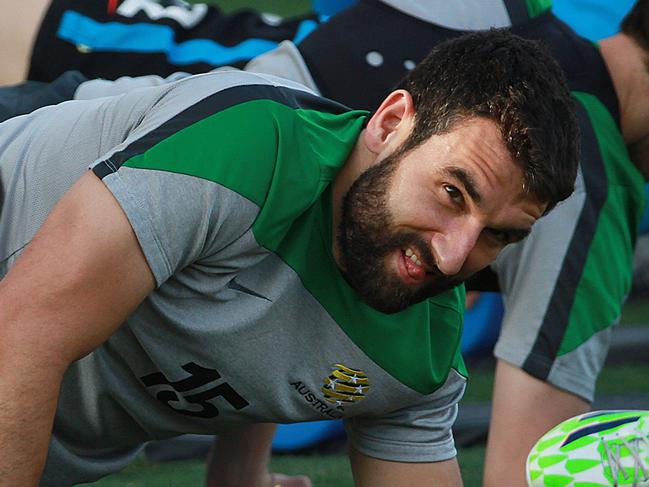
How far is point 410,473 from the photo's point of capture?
2.09m

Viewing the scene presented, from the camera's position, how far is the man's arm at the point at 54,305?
1.54m

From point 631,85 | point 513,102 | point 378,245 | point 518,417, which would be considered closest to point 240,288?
point 378,245

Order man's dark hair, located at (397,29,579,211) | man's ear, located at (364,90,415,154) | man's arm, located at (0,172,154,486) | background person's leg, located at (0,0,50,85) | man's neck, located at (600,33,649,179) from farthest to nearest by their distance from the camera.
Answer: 1. background person's leg, located at (0,0,50,85)
2. man's neck, located at (600,33,649,179)
3. man's ear, located at (364,90,415,154)
4. man's dark hair, located at (397,29,579,211)
5. man's arm, located at (0,172,154,486)

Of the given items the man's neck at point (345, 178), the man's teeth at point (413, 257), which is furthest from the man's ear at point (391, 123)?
the man's teeth at point (413, 257)

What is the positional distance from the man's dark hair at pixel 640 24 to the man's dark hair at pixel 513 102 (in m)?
0.77

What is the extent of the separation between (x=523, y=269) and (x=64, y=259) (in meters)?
1.11

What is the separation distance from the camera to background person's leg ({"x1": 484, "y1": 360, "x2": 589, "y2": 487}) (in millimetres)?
2332

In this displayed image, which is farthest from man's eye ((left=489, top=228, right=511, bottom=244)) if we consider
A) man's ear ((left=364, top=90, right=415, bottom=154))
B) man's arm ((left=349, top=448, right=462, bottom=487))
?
man's arm ((left=349, top=448, right=462, bottom=487))

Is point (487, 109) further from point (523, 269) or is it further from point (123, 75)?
point (123, 75)

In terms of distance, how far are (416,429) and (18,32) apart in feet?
4.48

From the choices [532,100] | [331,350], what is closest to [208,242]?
[331,350]

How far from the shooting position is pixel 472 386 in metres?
3.61

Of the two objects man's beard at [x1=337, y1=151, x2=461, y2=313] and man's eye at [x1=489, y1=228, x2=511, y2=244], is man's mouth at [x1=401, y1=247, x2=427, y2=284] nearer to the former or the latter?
man's beard at [x1=337, y1=151, x2=461, y2=313]

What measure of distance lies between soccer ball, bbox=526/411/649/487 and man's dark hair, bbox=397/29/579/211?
13.4 inches
